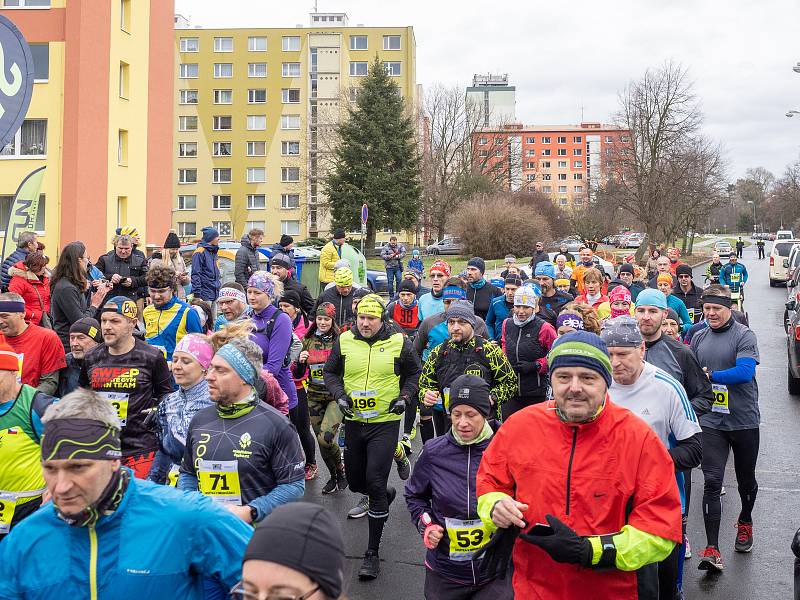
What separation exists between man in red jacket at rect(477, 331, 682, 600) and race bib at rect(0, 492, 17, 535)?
2756mm

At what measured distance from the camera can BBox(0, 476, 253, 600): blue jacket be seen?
261 cm

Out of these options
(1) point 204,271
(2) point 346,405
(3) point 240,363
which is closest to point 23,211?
(1) point 204,271

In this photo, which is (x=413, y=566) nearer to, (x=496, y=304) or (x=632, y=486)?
(x=632, y=486)

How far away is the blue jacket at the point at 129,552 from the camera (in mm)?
2613

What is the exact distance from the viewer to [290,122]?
76438 mm

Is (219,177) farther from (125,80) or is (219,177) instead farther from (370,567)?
(370,567)

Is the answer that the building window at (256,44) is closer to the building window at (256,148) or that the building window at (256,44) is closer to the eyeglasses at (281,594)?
the building window at (256,148)

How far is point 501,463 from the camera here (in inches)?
135

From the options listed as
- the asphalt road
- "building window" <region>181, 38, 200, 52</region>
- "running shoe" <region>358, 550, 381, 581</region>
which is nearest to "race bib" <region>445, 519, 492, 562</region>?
the asphalt road

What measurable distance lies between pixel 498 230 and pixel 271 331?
42.0 m

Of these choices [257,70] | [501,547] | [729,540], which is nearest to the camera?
[501,547]

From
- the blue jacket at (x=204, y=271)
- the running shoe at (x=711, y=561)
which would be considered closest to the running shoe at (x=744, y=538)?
the running shoe at (x=711, y=561)

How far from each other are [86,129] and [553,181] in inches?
5900

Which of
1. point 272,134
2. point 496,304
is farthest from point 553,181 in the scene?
point 496,304
